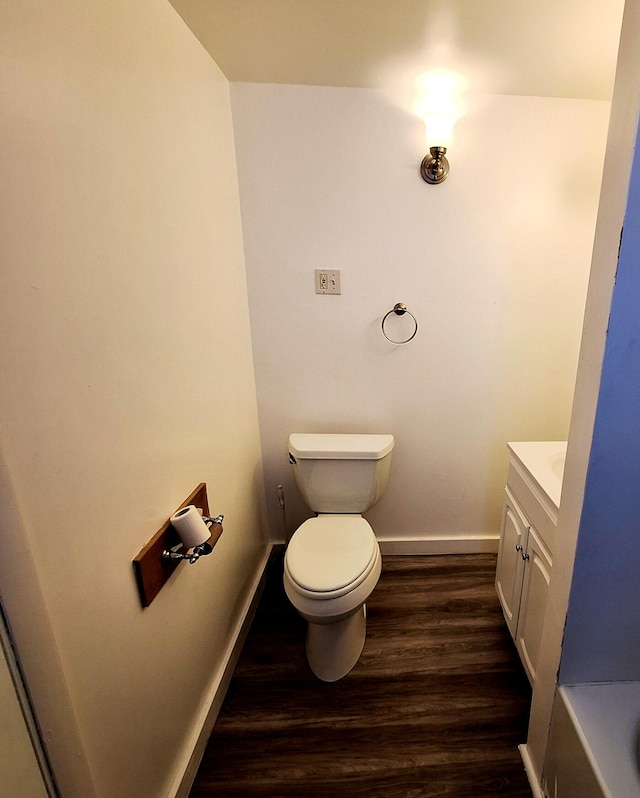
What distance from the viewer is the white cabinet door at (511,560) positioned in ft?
4.42

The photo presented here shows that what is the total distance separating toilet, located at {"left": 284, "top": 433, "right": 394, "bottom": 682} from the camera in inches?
49.8

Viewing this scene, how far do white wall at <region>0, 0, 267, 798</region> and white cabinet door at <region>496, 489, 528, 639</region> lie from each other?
1.10 meters

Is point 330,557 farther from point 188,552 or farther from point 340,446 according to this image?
point 188,552

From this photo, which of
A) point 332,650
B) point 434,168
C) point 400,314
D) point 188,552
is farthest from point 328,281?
point 332,650

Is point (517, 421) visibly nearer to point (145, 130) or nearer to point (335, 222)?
point (335, 222)

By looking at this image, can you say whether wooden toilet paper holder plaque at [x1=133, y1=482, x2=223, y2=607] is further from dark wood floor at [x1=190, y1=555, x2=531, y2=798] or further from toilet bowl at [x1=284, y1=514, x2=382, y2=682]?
dark wood floor at [x1=190, y1=555, x2=531, y2=798]

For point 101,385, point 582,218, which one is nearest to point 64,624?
point 101,385

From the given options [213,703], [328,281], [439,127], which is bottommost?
[213,703]

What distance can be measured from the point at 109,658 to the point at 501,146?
6.72 feet

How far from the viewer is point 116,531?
793 mm

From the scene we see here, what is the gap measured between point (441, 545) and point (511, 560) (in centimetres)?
57

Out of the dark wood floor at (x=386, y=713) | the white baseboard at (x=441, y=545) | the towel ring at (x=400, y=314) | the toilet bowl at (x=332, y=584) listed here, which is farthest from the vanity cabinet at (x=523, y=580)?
the towel ring at (x=400, y=314)

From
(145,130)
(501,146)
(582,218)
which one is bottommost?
Answer: (582,218)

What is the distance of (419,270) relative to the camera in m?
1.59
